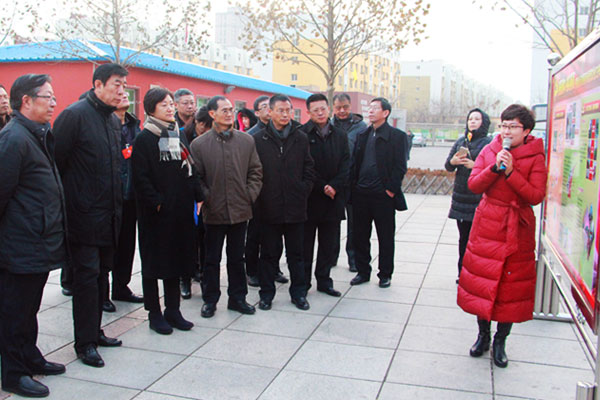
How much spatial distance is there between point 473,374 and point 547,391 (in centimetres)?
47

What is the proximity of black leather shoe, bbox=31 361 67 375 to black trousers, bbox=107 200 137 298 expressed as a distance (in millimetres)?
1622

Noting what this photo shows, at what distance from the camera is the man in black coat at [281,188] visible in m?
5.26

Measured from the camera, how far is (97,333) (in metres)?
4.07

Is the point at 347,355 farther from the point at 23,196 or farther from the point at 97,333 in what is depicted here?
the point at 23,196

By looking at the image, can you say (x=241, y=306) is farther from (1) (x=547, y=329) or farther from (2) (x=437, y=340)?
(1) (x=547, y=329)

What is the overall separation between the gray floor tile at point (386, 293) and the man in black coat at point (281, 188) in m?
0.70

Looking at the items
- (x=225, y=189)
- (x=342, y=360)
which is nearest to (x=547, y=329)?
(x=342, y=360)

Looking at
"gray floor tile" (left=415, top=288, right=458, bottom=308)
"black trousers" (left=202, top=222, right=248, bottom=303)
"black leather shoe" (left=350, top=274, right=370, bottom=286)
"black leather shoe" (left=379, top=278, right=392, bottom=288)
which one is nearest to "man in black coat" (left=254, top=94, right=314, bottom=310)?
"black trousers" (left=202, top=222, right=248, bottom=303)

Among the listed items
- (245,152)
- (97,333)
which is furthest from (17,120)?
(245,152)

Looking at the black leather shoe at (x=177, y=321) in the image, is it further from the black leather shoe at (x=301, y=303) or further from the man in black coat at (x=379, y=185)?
the man in black coat at (x=379, y=185)

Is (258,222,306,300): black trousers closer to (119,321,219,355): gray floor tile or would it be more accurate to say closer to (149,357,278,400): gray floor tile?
(119,321,219,355): gray floor tile

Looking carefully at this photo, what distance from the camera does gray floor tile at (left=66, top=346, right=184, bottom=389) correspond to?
12.3ft

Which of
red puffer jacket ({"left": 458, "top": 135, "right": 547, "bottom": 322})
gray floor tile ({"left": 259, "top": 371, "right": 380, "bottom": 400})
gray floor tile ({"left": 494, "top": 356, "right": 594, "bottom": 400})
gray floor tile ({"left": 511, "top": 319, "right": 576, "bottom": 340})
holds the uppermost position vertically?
red puffer jacket ({"left": 458, "top": 135, "right": 547, "bottom": 322})

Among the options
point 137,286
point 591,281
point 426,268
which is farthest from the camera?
point 426,268
